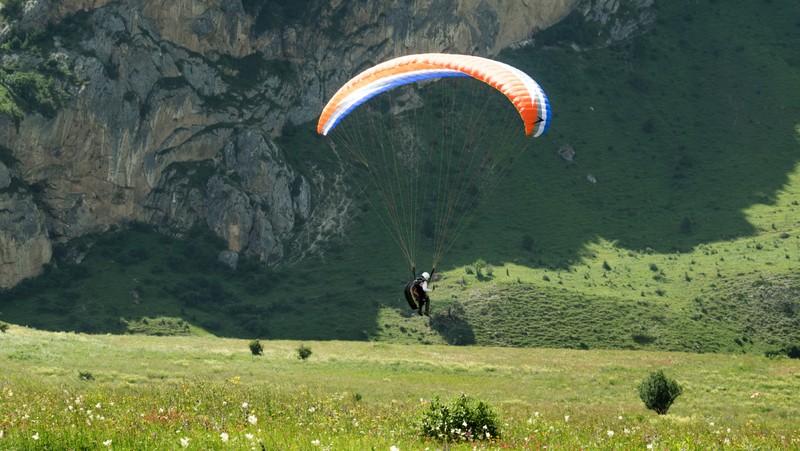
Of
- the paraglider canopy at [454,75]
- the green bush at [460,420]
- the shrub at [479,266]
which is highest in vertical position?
the shrub at [479,266]

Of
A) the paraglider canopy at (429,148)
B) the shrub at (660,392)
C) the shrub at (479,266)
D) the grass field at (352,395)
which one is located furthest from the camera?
the paraglider canopy at (429,148)

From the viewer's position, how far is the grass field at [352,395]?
14.5 m

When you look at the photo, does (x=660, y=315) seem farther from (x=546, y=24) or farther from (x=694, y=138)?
(x=546, y=24)

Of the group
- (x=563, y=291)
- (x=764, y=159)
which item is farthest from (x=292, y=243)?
(x=764, y=159)

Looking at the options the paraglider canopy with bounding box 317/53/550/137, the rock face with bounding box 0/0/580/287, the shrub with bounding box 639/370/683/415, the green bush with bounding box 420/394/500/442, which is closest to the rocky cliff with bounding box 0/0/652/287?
the rock face with bounding box 0/0/580/287

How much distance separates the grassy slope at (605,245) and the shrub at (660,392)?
51840 millimetres

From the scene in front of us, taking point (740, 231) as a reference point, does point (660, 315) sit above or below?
below

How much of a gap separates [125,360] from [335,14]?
99414 millimetres

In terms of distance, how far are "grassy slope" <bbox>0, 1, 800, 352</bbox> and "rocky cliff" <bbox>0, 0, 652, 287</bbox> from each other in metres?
4.76

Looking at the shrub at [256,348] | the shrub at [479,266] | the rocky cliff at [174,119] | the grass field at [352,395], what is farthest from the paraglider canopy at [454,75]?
the rocky cliff at [174,119]

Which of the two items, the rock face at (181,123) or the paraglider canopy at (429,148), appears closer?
the rock face at (181,123)

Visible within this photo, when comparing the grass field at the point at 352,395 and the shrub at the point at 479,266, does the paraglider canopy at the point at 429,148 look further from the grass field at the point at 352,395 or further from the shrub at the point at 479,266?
the grass field at the point at 352,395

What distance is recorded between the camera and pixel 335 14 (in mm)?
137625

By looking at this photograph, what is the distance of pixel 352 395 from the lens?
33062mm
